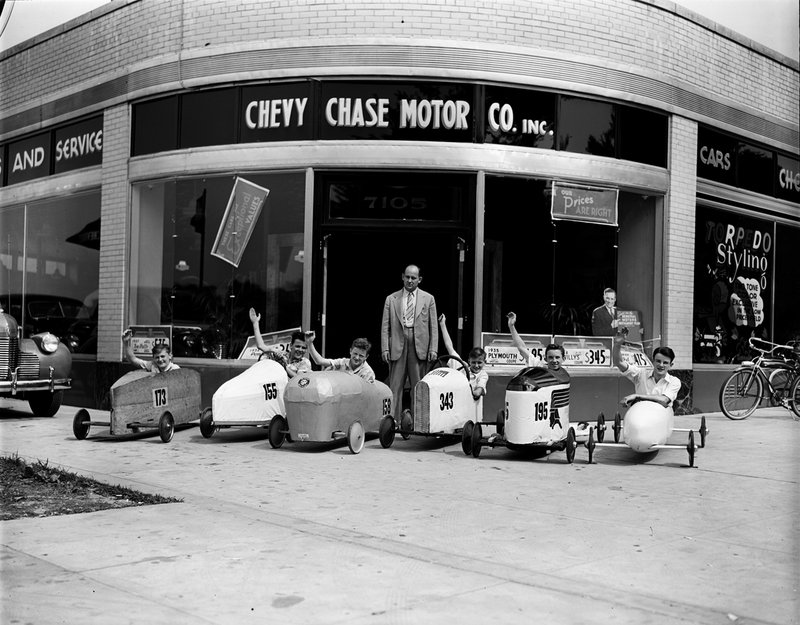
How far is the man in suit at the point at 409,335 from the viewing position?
37.8 ft

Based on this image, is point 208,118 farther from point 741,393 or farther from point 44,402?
point 741,393

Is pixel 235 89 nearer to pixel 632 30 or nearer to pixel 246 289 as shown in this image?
pixel 246 289

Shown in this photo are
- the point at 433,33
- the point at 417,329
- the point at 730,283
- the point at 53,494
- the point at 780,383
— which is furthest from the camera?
the point at 730,283

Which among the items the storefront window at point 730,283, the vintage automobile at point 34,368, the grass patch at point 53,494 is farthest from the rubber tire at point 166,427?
the storefront window at point 730,283

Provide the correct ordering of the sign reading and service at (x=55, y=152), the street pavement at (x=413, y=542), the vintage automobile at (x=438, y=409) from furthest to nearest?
the sign reading and service at (x=55, y=152), the vintage automobile at (x=438, y=409), the street pavement at (x=413, y=542)

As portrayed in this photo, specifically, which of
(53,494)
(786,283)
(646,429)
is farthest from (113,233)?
(786,283)

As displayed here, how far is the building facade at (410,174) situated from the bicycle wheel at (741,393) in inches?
25.8

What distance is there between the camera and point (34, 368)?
43.0 ft

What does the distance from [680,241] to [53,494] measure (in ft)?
32.9

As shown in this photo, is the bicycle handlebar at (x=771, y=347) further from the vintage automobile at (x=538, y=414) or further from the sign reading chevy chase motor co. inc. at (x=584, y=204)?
the vintage automobile at (x=538, y=414)

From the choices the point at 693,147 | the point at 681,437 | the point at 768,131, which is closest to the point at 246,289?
the point at 681,437

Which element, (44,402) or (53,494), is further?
(44,402)

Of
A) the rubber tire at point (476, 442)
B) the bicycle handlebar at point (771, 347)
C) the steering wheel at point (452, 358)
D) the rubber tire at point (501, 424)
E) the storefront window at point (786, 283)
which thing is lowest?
the rubber tire at point (476, 442)

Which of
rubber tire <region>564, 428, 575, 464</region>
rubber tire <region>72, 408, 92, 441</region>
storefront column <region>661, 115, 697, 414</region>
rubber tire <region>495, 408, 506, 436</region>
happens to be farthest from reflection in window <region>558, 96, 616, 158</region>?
rubber tire <region>72, 408, 92, 441</region>
